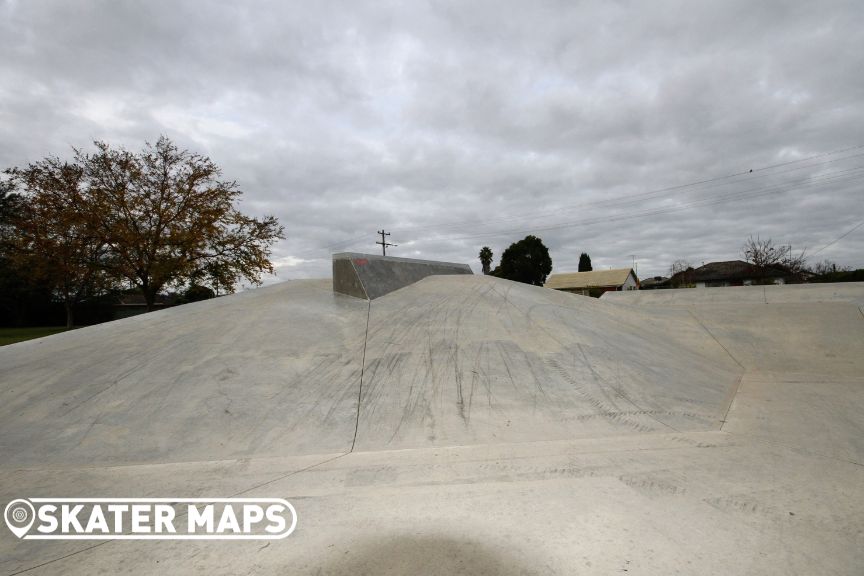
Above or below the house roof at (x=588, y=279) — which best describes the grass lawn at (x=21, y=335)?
below

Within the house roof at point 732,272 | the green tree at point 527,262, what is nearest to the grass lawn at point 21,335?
the green tree at point 527,262

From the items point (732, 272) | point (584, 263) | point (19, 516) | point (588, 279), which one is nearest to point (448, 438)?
point (19, 516)

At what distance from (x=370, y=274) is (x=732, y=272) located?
2115 inches

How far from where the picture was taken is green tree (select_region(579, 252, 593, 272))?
63.1m

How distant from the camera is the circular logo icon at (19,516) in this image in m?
2.85

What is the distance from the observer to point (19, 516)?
3027mm

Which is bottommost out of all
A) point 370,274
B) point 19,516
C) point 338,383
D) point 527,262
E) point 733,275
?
point 19,516

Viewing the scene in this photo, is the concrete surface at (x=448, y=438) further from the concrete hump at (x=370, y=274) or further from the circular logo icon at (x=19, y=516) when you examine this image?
the concrete hump at (x=370, y=274)

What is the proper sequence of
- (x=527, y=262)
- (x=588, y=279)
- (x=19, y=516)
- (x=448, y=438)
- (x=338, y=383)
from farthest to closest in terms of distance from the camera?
(x=588, y=279) → (x=527, y=262) → (x=338, y=383) → (x=448, y=438) → (x=19, y=516)

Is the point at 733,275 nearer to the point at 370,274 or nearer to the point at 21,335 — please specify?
the point at 370,274

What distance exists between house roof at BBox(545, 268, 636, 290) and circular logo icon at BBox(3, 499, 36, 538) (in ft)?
171

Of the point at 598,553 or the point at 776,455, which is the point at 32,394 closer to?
the point at 598,553

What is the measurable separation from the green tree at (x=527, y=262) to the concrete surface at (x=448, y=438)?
43.4 m

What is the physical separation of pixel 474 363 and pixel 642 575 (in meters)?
3.72
